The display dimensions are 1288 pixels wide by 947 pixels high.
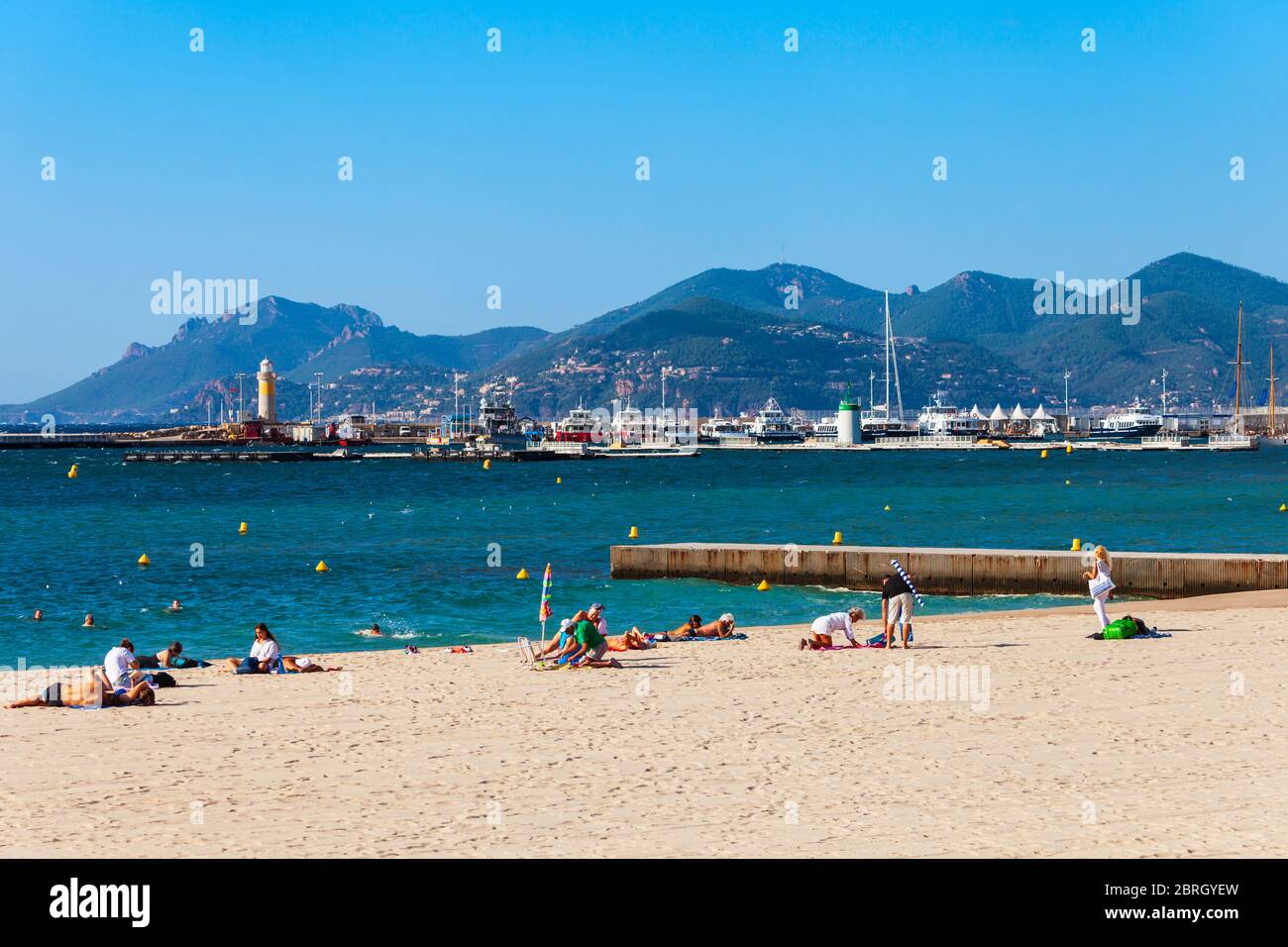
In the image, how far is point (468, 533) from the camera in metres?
57.4

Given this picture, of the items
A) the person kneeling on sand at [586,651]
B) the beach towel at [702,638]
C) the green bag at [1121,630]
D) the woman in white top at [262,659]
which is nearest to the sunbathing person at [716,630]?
the beach towel at [702,638]

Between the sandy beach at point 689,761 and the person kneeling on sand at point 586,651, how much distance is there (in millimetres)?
434

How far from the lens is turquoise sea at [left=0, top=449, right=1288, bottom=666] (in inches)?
1249

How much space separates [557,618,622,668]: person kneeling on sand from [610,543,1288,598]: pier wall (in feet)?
49.8

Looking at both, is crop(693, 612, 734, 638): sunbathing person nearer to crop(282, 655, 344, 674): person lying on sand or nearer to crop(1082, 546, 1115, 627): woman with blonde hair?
crop(1082, 546, 1115, 627): woman with blonde hair

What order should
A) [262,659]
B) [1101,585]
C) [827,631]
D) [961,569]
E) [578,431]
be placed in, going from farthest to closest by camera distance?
[578,431] → [961,569] → [1101,585] → [827,631] → [262,659]

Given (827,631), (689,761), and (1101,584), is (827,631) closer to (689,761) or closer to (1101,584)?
(1101,584)

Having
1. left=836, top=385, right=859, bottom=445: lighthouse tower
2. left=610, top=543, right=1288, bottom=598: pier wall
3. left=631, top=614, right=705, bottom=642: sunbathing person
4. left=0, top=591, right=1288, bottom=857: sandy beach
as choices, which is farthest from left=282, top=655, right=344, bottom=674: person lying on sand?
left=836, top=385, right=859, bottom=445: lighthouse tower

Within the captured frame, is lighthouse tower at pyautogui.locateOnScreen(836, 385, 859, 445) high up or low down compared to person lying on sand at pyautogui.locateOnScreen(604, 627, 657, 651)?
up

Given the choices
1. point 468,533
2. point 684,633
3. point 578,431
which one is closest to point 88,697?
point 684,633

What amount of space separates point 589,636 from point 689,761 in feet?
24.3

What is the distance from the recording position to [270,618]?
3191 cm

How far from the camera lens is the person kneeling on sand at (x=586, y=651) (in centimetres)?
2122

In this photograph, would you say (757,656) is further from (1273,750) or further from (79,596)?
(79,596)
